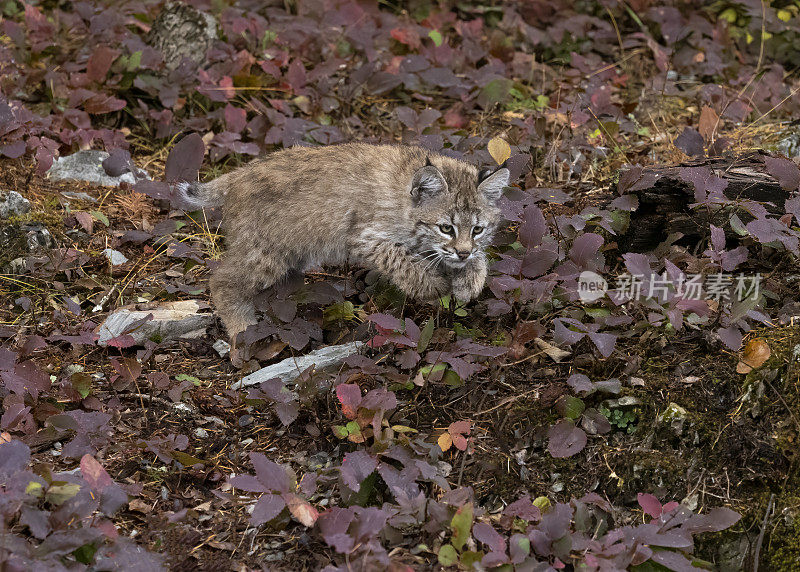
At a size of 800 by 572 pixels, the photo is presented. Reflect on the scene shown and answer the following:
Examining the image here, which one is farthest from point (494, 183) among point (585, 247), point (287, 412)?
point (287, 412)

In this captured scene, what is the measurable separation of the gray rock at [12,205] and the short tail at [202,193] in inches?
49.1

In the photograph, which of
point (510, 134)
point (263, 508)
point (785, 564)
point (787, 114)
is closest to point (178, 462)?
point (263, 508)

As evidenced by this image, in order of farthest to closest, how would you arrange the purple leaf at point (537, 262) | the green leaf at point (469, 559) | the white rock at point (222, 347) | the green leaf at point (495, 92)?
1. the green leaf at point (495, 92)
2. the white rock at point (222, 347)
3. the purple leaf at point (537, 262)
4. the green leaf at point (469, 559)

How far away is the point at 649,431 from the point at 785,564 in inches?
34.7

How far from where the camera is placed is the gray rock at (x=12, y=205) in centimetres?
591

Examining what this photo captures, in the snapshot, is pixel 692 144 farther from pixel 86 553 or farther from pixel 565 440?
pixel 86 553

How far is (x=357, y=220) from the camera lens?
5395 mm

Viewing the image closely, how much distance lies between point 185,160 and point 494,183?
256 cm

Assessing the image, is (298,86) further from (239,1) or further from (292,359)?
(292,359)

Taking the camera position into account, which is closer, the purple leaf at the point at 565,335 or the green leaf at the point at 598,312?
the purple leaf at the point at 565,335

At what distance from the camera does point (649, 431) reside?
4348 millimetres

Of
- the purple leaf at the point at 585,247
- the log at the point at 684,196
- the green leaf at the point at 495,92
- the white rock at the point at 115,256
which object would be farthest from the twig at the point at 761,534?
the white rock at the point at 115,256

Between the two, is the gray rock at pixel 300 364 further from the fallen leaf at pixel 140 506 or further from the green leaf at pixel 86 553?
the green leaf at pixel 86 553

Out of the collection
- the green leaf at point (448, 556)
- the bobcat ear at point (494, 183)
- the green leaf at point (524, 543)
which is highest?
the bobcat ear at point (494, 183)
